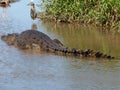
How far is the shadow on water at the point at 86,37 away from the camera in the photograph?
13862mm

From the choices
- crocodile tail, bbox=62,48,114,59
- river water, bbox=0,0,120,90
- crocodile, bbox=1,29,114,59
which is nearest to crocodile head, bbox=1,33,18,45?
crocodile, bbox=1,29,114,59

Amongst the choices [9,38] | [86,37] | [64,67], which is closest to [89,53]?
[64,67]

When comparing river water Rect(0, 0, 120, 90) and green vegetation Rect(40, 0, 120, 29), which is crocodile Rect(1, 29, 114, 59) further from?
green vegetation Rect(40, 0, 120, 29)

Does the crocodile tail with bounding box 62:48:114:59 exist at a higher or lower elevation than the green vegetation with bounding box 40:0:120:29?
lower

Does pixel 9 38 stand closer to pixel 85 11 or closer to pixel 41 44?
pixel 41 44

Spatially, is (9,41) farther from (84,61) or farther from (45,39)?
(84,61)

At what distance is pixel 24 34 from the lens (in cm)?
1416

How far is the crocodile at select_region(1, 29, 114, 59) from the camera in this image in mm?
12123

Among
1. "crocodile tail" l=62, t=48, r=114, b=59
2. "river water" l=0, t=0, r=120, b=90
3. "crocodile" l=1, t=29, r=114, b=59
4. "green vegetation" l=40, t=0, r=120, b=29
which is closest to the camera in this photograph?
"river water" l=0, t=0, r=120, b=90

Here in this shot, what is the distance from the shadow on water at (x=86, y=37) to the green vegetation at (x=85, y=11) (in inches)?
13.1

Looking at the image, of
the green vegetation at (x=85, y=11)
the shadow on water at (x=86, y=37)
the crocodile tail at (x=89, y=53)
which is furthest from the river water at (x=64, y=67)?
the green vegetation at (x=85, y=11)

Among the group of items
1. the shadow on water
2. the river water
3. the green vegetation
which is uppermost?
the green vegetation

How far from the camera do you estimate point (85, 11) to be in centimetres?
1786

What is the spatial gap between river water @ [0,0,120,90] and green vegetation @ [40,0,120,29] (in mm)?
649
